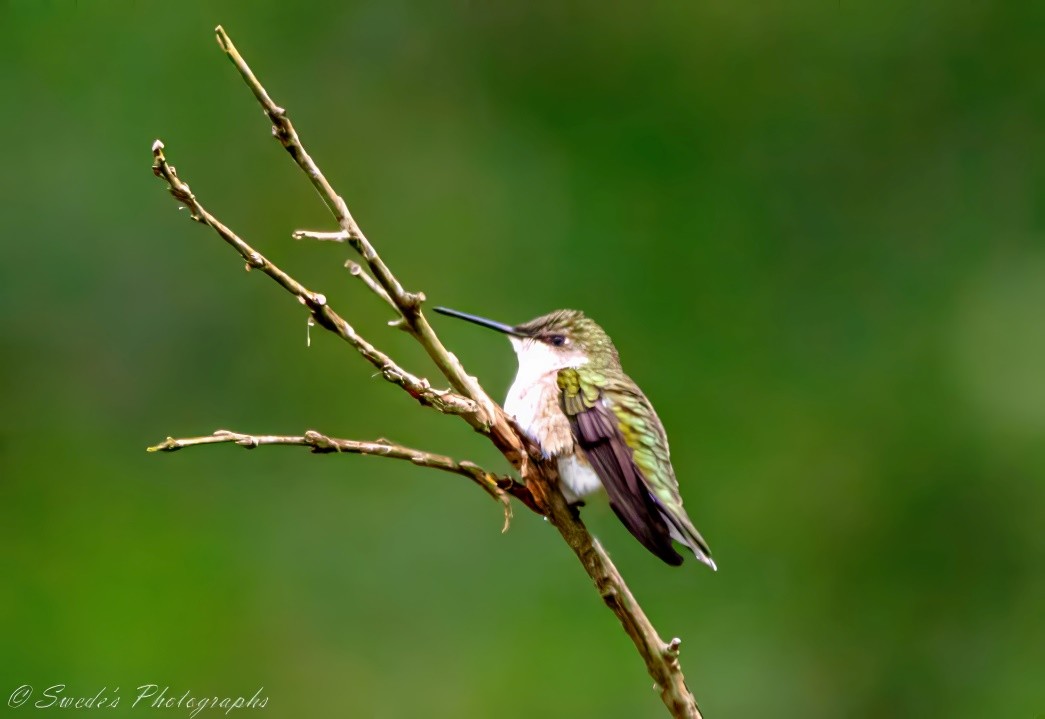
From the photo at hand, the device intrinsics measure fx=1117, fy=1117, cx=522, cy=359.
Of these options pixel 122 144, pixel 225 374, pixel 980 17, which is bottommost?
pixel 225 374

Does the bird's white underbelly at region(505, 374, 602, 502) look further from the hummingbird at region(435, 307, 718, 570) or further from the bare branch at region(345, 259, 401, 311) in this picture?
the bare branch at region(345, 259, 401, 311)

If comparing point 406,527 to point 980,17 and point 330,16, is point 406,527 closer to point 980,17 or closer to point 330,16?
point 330,16

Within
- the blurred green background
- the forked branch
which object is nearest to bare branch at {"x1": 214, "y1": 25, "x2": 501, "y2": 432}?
the forked branch

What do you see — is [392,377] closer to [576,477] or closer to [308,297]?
[308,297]

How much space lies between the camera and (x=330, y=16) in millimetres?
8586

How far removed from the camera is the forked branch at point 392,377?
162cm

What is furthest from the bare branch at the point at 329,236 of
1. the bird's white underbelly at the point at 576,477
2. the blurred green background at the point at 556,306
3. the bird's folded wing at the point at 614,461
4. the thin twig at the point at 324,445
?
the blurred green background at the point at 556,306

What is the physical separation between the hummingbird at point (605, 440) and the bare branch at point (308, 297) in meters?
0.80

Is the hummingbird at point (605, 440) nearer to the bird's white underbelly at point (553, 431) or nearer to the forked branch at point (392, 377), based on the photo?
the bird's white underbelly at point (553, 431)

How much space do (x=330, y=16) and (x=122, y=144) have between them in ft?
6.38

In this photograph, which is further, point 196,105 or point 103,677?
point 196,105

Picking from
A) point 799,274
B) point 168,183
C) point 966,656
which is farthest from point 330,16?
point 168,183

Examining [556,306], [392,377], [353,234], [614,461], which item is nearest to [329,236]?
[353,234]

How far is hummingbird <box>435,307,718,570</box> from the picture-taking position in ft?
8.31
